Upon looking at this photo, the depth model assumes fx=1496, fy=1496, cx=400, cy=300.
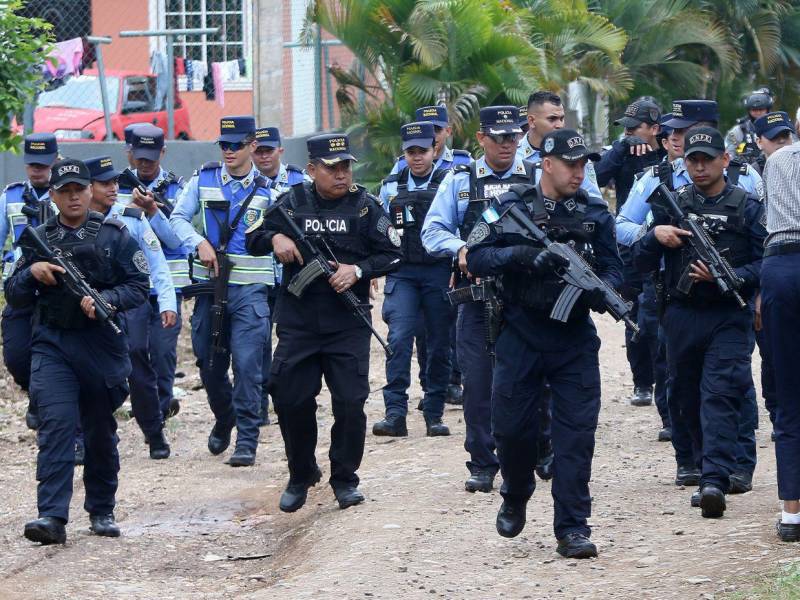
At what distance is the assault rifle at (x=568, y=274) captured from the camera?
6695mm

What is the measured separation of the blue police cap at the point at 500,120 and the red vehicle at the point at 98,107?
8.18 metres

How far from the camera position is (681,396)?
26.5 ft

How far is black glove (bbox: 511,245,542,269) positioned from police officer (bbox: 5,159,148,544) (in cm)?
229

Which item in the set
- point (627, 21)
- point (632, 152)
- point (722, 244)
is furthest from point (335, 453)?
point (627, 21)

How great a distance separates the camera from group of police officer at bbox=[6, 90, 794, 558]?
22.9 ft

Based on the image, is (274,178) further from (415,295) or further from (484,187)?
(484,187)

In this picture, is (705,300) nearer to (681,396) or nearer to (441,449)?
(681,396)

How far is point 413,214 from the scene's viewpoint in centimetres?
1045

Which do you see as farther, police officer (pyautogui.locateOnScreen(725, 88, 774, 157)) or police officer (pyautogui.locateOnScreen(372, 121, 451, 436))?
police officer (pyautogui.locateOnScreen(725, 88, 774, 157))

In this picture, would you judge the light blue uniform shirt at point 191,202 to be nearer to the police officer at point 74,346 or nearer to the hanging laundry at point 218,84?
the police officer at point 74,346

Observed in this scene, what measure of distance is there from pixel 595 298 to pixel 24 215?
15.8 ft

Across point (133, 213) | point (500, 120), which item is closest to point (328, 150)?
point (500, 120)

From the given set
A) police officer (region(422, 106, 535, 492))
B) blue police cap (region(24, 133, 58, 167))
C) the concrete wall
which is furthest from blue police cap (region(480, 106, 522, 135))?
the concrete wall

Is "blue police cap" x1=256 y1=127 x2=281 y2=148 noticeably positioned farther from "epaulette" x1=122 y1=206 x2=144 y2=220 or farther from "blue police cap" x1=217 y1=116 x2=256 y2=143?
"epaulette" x1=122 y1=206 x2=144 y2=220
